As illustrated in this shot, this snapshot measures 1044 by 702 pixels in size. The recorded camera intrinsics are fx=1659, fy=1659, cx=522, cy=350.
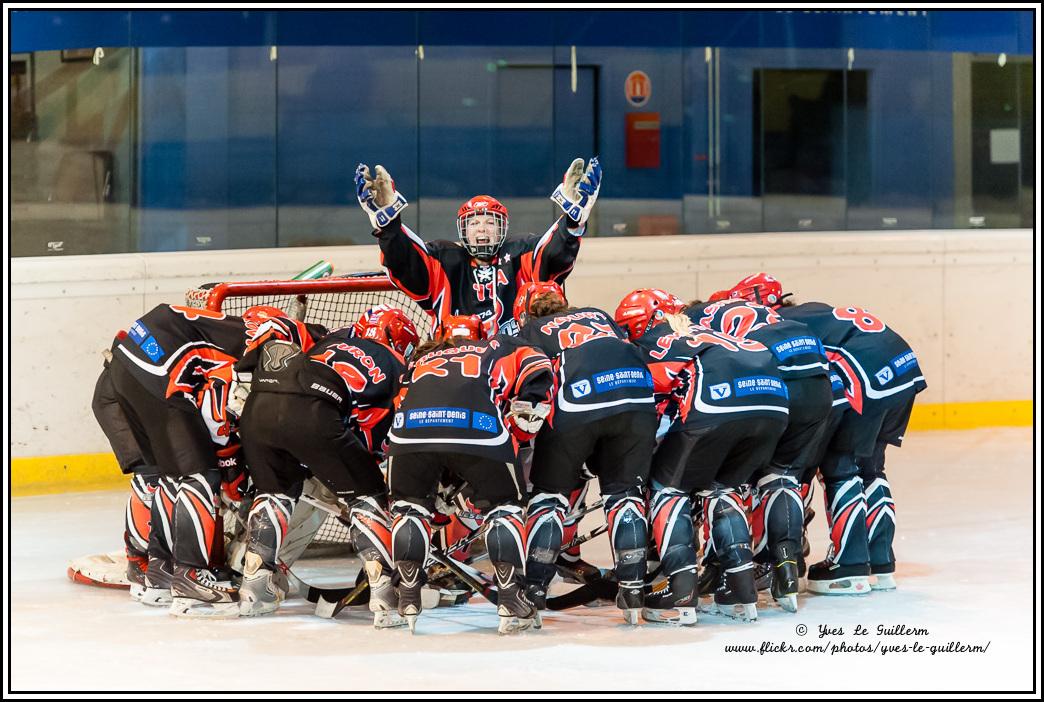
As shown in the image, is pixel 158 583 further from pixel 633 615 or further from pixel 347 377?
pixel 633 615

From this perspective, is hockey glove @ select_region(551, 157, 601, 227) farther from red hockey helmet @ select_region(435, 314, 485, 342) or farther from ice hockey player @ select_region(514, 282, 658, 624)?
ice hockey player @ select_region(514, 282, 658, 624)

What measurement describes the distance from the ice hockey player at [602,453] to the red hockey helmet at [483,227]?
1241mm

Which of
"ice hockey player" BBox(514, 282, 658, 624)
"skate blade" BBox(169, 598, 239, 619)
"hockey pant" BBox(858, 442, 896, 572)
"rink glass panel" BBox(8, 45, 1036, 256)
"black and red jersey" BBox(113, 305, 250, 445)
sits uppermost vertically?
"rink glass panel" BBox(8, 45, 1036, 256)

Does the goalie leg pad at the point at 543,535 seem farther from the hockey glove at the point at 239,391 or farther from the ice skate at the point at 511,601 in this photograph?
the hockey glove at the point at 239,391

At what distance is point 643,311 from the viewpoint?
5871mm

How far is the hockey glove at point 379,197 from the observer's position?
641cm

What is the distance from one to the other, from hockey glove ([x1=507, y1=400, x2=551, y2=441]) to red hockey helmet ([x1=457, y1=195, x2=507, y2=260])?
4.89 ft

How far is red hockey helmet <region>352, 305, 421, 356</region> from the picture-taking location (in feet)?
18.6

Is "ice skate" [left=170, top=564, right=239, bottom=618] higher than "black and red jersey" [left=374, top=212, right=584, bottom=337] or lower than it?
lower

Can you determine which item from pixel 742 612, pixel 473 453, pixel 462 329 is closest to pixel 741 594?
pixel 742 612

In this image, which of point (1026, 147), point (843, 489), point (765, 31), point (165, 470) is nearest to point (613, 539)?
point (843, 489)

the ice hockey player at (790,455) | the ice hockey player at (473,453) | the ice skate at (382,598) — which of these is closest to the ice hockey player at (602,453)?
the ice hockey player at (473,453)

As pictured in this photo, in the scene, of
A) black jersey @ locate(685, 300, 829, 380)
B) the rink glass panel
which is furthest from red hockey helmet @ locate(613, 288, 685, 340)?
the rink glass panel

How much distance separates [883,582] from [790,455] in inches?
26.3
